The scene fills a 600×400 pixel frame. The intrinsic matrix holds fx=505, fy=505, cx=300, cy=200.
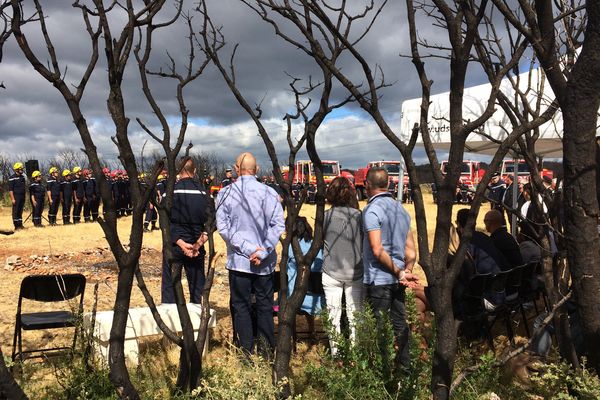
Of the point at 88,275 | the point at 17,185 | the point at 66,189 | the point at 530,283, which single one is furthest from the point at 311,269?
the point at 66,189

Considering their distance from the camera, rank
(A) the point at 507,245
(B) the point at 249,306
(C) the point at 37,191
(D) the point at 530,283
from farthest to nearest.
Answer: (C) the point at 37,191 < (A) the point at 507,245 < (D) the point at 530,283 < (B) the point at 249,306

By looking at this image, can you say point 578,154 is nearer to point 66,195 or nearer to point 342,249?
point 342,249

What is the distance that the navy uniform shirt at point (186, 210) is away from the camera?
4.31 metres

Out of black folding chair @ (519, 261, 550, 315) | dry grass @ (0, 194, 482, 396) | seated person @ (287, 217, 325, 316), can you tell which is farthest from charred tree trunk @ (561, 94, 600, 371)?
black folding chair @ (519, 261, 550, 315)

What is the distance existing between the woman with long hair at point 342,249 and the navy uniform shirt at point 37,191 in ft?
42.6

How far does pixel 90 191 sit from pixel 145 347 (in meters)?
14.0

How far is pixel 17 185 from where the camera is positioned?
1425cm

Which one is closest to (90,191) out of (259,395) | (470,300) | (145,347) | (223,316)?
(223,316)

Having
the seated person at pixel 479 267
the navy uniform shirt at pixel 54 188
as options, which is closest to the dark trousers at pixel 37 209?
the navy uniform shirt at pixel 54 188

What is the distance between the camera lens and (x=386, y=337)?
8.53 feet

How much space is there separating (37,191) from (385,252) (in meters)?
13.7

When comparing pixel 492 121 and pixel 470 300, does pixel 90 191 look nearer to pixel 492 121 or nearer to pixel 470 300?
pixel 492 121

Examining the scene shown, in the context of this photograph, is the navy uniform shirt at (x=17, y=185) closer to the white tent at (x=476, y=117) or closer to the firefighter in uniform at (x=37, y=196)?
the firefighter in uniform at (x=37, y=196)

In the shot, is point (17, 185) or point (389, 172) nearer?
point (17, 185)
